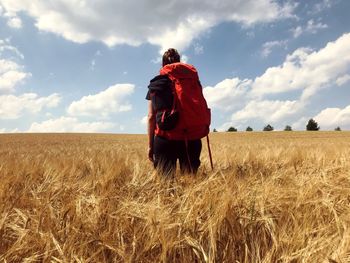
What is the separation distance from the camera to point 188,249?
1704 mm

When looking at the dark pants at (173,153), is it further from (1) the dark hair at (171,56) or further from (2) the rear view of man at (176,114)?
(1) the dark hair at (171,56)

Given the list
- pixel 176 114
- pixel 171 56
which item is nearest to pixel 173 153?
pixel 176 114

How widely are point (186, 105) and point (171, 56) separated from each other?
0.61 meters

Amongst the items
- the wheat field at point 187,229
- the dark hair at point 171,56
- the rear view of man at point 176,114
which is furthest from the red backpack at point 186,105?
the wheat field at point 187,229

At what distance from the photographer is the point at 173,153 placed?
3.50 metres

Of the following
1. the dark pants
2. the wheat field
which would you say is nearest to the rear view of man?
the dark pants

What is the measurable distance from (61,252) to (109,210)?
53 centimetres

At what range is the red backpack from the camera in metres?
3.32

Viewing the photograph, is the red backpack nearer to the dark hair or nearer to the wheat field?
the dark hair

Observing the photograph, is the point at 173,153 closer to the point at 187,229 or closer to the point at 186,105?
the point at 186,105

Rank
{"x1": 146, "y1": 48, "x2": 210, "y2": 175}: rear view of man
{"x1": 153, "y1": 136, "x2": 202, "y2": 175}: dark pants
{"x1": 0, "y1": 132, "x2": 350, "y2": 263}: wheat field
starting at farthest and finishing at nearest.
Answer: {"x1": 153, "y1": 136, "x2": 202, "y2": 175}: dark pants, {"x1": 146, "y1": 48, "x2": 210, "y2": 175}: rear view of man, {"x1": 0, "y1": 132, "x2": 350, "y2": 263}: wheat field

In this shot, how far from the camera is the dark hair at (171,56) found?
363 cm

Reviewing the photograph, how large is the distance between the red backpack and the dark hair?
21 cm

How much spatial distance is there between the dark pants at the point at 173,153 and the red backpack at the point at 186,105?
84 millimetres
